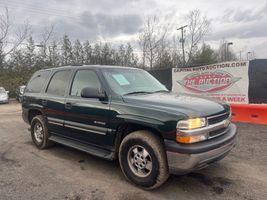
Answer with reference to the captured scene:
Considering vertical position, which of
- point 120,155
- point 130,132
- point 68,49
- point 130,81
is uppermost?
point 68,49

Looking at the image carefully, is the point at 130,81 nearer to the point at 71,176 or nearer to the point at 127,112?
the point at 127,112

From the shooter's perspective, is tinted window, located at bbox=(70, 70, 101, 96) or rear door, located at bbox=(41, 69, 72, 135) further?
rear door, located at bbox=(41, 69, 72, 135)

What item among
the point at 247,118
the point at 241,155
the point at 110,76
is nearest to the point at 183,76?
the point at 247,118

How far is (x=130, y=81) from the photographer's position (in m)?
4.93

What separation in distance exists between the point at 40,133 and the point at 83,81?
200cm

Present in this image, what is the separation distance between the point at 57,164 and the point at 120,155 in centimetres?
159

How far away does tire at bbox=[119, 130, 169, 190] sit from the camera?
3775mm

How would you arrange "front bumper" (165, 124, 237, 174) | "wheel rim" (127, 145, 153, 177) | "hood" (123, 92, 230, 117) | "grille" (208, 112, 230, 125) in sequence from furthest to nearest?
"wheel rim" (127, 145, 153, 177)
"grille" (208, 112, 230, 125)
"hood" (123, 92, 230, 117)
"front bumper" (165, 124, 237, 174)

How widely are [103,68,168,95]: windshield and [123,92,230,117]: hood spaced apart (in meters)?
0.28

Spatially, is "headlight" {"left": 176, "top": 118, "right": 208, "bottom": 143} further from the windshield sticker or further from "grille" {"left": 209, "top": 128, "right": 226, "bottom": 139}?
the windshield sticker

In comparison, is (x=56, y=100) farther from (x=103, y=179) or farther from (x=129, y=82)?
(x=103, y=179)

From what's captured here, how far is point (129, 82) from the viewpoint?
4887 mm

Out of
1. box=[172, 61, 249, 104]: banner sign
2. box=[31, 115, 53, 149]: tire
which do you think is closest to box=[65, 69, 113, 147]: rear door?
box=[31, 115, 53, 149]: tire

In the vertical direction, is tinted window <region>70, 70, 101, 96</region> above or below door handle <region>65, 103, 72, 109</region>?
above
